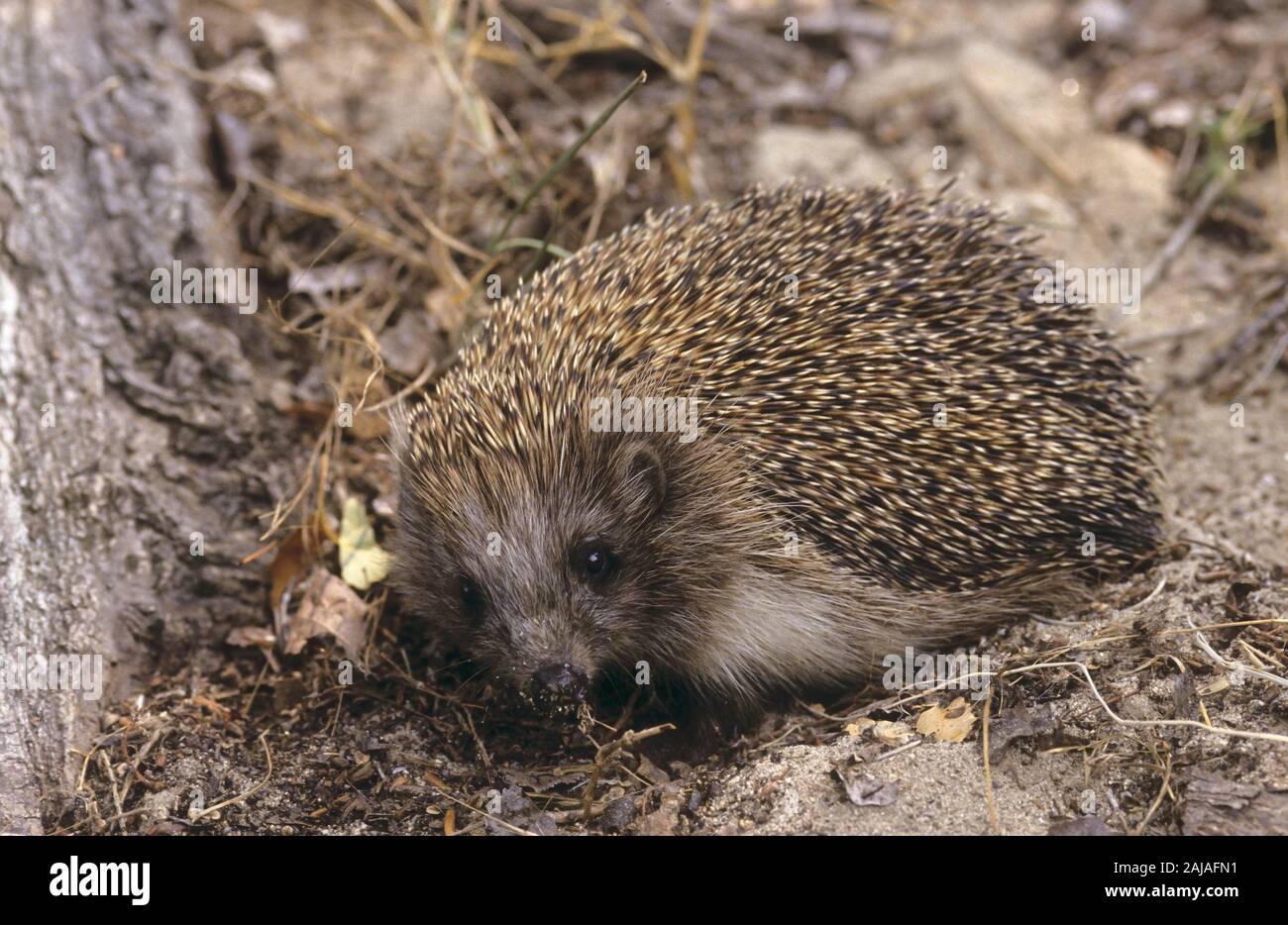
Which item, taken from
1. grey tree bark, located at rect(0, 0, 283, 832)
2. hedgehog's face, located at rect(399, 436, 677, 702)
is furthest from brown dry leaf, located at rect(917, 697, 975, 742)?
grey tree bark, located at rect(0, 0, 283, 832)

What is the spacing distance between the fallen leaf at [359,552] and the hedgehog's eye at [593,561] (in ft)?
3.62

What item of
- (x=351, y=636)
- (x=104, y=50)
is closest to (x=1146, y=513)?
(x=351, y=636)

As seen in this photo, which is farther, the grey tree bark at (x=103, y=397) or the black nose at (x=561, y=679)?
the grey tree bark at (x=103, y=397)

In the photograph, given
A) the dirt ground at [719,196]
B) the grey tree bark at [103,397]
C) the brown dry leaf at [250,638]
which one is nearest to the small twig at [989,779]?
the dirt ground at [719,196]

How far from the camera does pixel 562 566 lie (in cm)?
460

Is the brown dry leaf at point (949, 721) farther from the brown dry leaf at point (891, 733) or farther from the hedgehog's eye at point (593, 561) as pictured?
the hedgehog's eye at point (593, 561)

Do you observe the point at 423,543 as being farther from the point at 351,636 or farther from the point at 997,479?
the point at 997,479

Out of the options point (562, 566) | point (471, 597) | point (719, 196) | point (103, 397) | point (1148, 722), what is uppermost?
point (719, 196)

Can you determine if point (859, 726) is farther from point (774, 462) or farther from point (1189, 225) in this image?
point (1189, 225)

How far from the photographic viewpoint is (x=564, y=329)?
4844 millimetres

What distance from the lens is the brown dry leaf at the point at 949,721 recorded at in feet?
14.1

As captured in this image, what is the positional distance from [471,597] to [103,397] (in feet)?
6.41

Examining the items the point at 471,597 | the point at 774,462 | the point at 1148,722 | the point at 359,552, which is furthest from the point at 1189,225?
the point at 359,552

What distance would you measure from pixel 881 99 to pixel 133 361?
5.11 m
